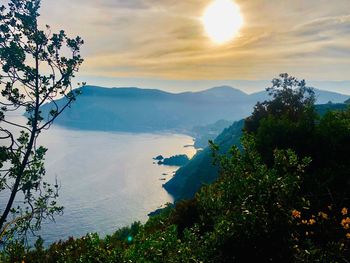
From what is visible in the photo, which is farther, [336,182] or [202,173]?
[202,173]

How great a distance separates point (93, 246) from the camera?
8641 millimetres

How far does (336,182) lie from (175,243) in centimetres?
1098

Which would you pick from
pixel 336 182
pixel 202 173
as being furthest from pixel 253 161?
pixel 202 173

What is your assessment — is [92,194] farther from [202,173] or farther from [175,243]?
[175,243]

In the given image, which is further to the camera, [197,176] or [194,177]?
[194,177]

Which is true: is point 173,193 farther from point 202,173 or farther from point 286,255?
point 286,255

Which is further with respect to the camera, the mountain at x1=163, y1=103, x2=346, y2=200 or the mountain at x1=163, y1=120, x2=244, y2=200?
the mountain at x1=163, y1=120, x2=244, y2=200

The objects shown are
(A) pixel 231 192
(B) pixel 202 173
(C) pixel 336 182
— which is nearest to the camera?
(A) pixel 231 192

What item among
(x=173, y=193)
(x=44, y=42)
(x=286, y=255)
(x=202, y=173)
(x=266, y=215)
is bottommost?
(x=173, y=193)

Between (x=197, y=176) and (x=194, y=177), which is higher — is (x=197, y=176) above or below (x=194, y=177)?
above

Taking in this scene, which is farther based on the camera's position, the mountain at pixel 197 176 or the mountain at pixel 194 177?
the mountain at pixel 194 177

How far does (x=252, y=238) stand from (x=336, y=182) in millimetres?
9722

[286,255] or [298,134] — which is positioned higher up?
[298,134]

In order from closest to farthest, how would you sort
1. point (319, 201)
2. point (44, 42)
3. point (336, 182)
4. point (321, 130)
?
point (319, 201), point (336, 182), point (44, 42), point (321, 130)
